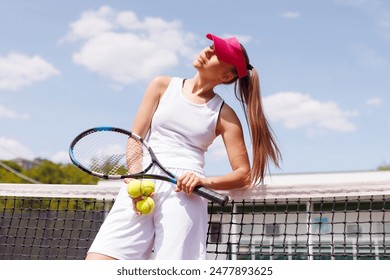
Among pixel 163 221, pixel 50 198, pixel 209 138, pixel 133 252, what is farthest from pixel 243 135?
pixel 50 198

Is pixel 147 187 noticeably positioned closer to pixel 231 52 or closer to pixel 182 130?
pixel 182 130

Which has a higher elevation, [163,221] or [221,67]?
[221,67]

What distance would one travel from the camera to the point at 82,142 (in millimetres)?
2412

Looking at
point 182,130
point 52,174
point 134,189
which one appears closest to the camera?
point 134,189

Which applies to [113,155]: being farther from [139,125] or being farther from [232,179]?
[232,179]

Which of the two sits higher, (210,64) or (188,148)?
(210,64)

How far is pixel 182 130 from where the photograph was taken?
7.22 ft

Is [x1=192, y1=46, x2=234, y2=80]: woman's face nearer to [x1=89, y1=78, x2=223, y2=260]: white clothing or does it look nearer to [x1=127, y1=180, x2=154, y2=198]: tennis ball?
[x1=89, y1=78, x2=223, y2=260]: white clothing

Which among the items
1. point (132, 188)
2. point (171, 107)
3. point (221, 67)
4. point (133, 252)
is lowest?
point (133, 252)

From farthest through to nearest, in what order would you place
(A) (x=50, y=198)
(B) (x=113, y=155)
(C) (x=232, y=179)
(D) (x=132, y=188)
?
(A) (x=50, y=198) → (B) (x=113, y=155) → (C) (x=232, y=179) → (D) (x=132, y=188)

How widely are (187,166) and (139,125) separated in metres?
0.25

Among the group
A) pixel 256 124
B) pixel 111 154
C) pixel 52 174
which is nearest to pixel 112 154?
pixel 111 154

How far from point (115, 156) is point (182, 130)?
34cm

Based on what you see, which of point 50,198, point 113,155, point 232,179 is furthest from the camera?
point 50,198
